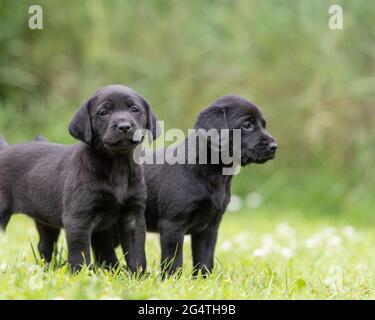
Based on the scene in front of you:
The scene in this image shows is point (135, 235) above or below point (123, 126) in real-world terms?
below

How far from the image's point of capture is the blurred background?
340 inches

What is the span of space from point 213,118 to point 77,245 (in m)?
1.06

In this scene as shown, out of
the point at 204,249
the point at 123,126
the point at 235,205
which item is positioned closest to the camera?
the point at 123,126

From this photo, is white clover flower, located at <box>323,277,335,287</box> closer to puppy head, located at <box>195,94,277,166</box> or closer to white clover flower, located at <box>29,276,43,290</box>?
puppy head, located at <box>195,94,277,166</box>

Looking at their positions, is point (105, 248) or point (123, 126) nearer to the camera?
point (123, 126)

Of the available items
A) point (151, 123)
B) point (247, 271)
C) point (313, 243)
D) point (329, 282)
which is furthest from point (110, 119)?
point (313, 243)

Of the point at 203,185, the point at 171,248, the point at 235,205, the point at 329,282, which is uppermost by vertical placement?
the point at 203,185

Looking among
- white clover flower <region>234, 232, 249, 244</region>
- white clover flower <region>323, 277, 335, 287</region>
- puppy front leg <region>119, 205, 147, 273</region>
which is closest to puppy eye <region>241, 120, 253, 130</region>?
puppy front leg <region>119, 205, 147, 273</region>

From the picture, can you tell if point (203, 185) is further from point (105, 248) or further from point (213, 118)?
point (105, 248)

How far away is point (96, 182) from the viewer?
158 inches

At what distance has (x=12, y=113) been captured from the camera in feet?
32.0

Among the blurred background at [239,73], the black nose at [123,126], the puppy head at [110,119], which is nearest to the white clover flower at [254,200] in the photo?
the blurred background at [239,73]

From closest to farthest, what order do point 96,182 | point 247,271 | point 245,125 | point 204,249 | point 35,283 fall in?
point 35,283
point 96,182
point 245,125
point 204,249
point 247,271
